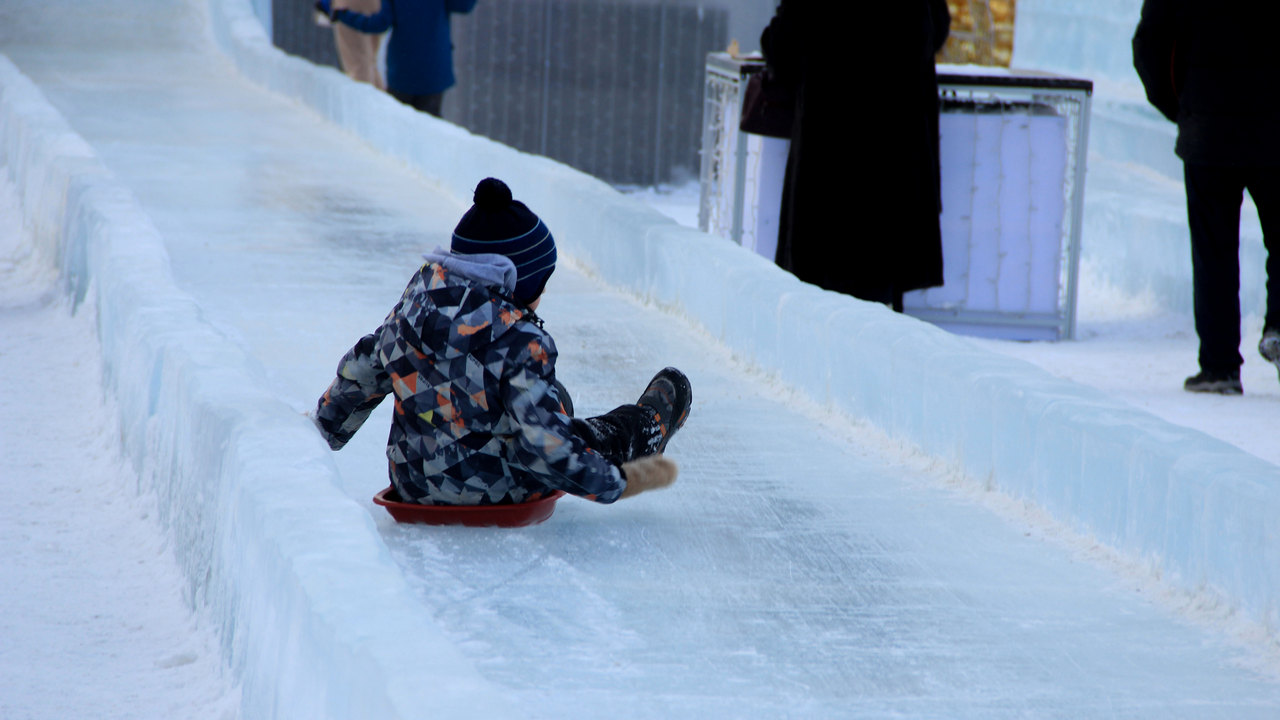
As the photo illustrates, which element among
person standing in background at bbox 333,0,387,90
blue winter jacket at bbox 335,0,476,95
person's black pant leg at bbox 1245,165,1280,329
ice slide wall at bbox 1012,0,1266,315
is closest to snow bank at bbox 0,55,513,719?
person's black pant leg at bbox 1245,165,1280,329

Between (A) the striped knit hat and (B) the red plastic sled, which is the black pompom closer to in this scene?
(A) the striped knit hat

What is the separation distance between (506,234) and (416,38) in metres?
6.28

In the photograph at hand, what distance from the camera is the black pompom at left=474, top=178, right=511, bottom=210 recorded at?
262cm

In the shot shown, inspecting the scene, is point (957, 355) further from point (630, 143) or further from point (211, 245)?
point (630, 143)

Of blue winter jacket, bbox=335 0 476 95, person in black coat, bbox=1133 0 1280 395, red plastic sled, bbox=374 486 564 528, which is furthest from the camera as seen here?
blue winter jacket, bbox=335 0 476 95

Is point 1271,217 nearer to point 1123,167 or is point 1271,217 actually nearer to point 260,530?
point 260,530

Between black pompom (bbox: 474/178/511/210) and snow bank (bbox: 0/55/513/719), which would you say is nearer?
snow bank (bbox: 0/55/513/719)

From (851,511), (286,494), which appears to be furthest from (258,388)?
(851,511)

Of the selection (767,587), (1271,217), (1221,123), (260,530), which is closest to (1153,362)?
(1271,217)

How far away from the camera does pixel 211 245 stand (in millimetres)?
5969

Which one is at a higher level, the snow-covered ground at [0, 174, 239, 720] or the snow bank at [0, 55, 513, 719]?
the snow bank at [0, 55, 513, 719]

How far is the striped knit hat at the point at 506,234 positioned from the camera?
8.56ft

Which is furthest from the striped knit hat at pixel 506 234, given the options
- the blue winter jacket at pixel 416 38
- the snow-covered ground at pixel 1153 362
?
the blue winter jacket at pixel 416 38

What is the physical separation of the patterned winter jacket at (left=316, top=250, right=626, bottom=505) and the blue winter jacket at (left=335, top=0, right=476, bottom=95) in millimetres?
6065
